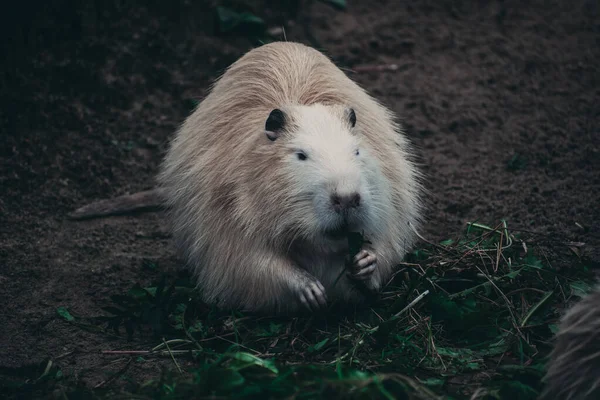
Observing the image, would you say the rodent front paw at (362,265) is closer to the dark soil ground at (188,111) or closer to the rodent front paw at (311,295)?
the rodent front paw at (311,295)

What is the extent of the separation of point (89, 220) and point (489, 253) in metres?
2.53

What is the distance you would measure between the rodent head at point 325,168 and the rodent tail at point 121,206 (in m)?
1.49

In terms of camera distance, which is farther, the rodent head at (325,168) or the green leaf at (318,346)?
the green leaf at (318,346)

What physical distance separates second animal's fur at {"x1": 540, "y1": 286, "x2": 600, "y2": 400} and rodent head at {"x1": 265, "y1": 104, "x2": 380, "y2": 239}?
38.4 inches


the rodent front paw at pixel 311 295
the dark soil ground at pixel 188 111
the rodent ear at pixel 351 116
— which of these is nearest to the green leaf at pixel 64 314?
the dark soil ground at pixel 188 111

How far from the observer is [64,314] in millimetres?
3605

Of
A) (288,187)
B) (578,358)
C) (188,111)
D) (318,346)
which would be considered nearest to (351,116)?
(288,187)

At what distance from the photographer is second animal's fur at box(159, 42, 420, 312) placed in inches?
124

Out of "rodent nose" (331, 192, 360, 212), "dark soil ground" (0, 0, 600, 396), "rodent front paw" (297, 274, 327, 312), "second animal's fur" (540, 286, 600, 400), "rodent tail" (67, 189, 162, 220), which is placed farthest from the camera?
"rodent tail" (67, 189, 162, 220)

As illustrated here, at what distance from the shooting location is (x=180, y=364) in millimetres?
3197

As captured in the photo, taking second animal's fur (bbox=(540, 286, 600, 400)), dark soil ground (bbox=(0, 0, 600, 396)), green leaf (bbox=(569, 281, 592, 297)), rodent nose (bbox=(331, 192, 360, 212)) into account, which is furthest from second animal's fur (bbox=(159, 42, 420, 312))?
second animal's fur (bbox=(540, 286, 600, 400))

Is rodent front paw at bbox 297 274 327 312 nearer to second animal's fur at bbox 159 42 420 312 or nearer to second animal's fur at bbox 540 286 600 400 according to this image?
second animal's fur at bbox 159 42 420 312

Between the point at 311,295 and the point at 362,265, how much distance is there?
29 centimetres

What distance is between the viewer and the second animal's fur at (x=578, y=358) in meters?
2.50
